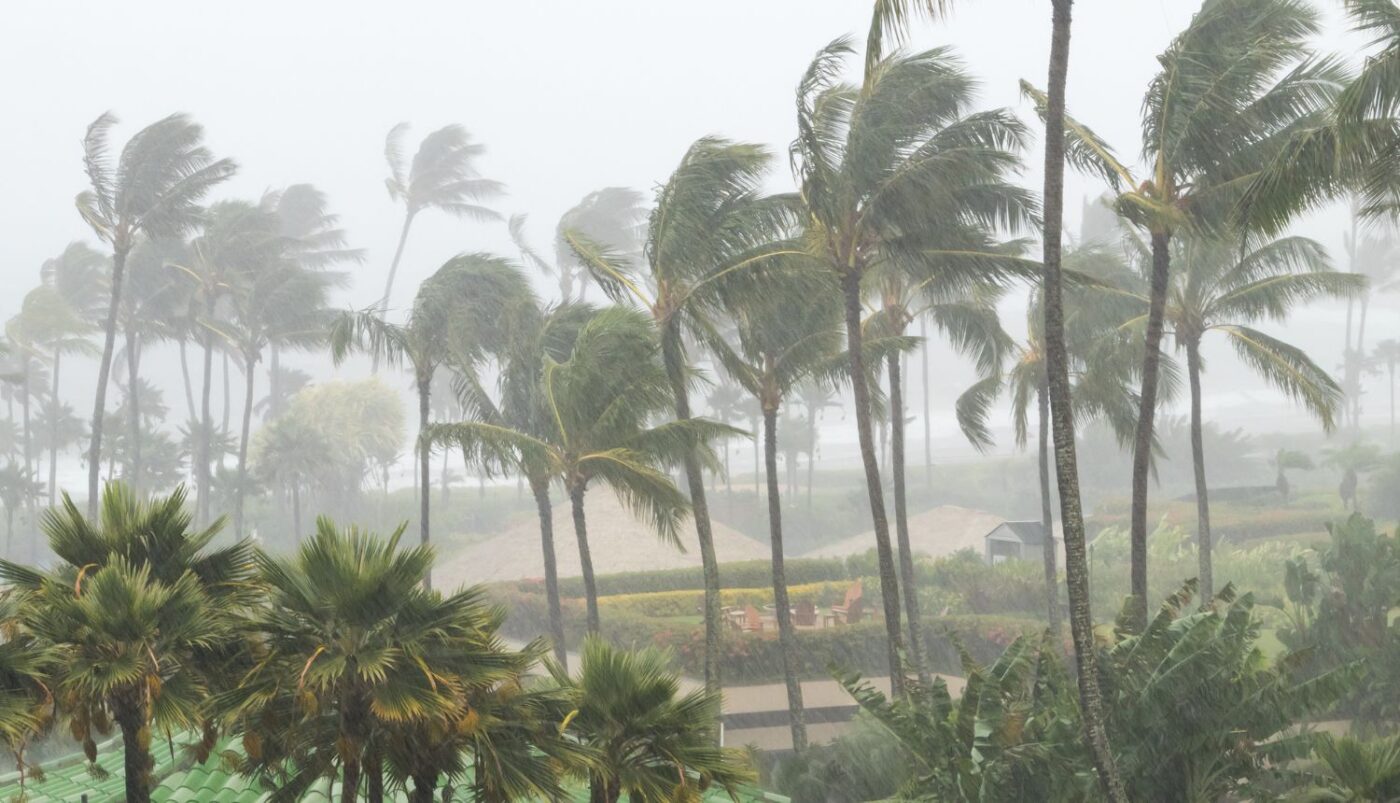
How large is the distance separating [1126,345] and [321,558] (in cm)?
Answer: 1980

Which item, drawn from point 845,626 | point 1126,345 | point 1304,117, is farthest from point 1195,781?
point 845,626

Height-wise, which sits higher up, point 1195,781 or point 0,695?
point 0,695

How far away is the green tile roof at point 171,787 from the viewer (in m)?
14.0

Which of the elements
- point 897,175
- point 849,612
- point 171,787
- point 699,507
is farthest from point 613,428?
point 849,612

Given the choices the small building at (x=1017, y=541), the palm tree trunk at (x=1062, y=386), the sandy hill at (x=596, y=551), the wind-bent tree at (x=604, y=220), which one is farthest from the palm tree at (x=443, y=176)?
the palm tree trunk at (x=1062, y=386)

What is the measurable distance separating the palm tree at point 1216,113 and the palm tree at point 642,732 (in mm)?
8161

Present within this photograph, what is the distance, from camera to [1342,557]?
22.3m

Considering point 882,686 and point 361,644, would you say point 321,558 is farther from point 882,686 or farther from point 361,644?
point 882,686

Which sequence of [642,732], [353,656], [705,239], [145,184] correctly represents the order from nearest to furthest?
[353,656] < [642,732] < [705,239] < [145,184]

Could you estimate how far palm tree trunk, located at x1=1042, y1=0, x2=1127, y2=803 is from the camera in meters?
13.0

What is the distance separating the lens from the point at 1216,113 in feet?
Answer: 54.5

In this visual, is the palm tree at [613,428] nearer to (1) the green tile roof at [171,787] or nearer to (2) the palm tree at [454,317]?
(1) the green tile roof at [171,787]

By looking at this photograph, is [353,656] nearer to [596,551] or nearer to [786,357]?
[786,357]

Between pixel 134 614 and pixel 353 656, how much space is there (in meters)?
1.62
